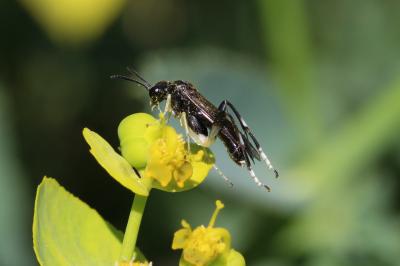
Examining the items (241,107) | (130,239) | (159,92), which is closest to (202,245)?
(130,239)

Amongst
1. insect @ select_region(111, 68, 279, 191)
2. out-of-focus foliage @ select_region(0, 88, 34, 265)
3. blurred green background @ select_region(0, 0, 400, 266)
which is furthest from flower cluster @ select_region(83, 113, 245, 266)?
out-of-focus foliage @ select_region(0, 88, 34, 265)

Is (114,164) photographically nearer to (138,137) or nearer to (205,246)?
(138,137)

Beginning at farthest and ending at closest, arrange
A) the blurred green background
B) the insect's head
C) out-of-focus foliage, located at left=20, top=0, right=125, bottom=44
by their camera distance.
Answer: out-of-focus foliage, located at left=20, top=0, right=125, bottom=44, the blurred green background, the insect's head

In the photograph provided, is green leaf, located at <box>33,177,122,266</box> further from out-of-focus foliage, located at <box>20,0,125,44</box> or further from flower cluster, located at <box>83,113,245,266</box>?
out-of-focus foliage, located at <box>20,0,125,44</box>

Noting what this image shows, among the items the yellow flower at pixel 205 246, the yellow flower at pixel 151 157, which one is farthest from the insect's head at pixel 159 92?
the yellow flower at pixel 205 246

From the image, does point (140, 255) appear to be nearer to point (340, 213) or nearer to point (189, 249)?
point (189, 249)

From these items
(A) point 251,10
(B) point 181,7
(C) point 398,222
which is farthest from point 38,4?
(C) point 398,222
